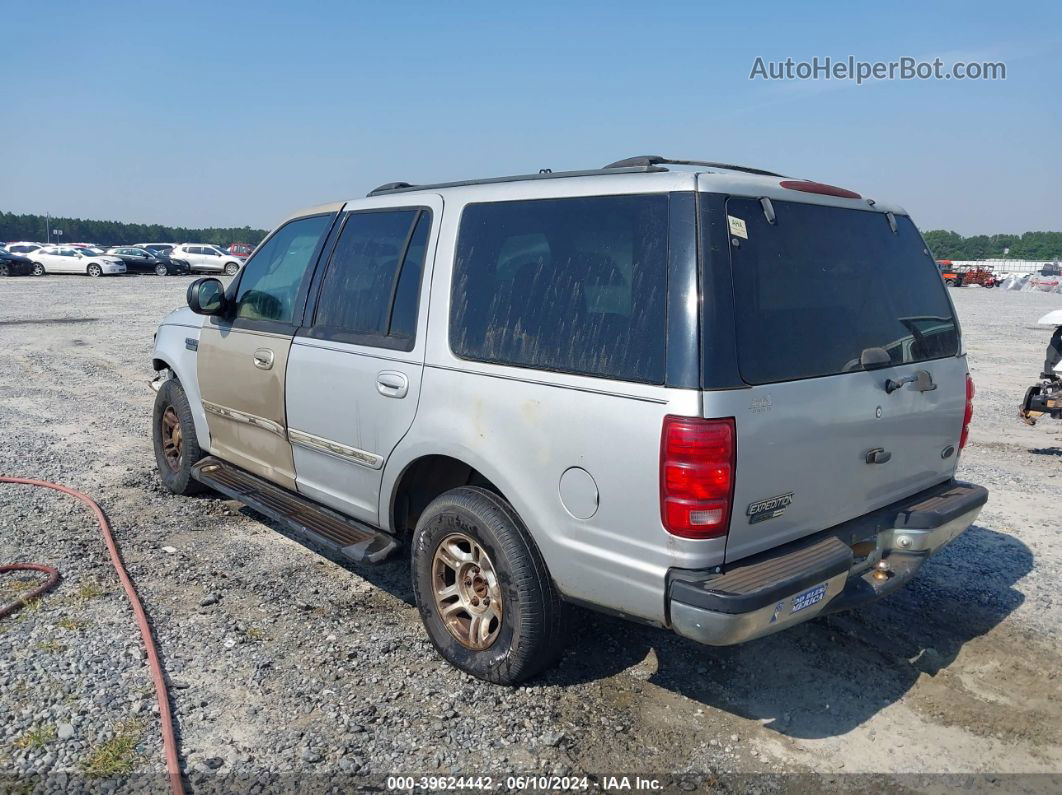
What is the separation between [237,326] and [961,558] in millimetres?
4629

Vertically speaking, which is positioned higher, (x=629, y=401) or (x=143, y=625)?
(x=629, y=401)

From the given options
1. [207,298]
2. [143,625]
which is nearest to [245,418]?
[207,298]

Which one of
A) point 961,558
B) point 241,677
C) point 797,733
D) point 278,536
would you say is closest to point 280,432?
point 278,536

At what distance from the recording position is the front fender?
545 centimetres

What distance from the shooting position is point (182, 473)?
5801 mm

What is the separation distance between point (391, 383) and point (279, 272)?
4.99 feet

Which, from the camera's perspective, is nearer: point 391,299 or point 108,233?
point 391,299

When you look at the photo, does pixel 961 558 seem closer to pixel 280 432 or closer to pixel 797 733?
pixel 797 733

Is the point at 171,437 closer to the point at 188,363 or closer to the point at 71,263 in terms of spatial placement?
the point at 188,363

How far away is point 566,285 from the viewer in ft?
10.6

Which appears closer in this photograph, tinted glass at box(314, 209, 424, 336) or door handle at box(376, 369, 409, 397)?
door handle at box(376, 369, 409, 397)

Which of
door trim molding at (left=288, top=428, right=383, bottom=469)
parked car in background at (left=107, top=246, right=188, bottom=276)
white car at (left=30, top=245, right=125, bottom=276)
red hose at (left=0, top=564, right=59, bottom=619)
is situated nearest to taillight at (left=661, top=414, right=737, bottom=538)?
door trim molding at (left=288, top=428, right=383, bottom=469)

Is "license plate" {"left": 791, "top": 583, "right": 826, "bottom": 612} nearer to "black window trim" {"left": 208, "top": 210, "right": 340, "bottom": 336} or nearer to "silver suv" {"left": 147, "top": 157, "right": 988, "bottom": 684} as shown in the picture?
"silver suv" {"left": 147, "top": 157, "right": 988, "bottom": 684}

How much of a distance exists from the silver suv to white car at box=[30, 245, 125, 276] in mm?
39337
